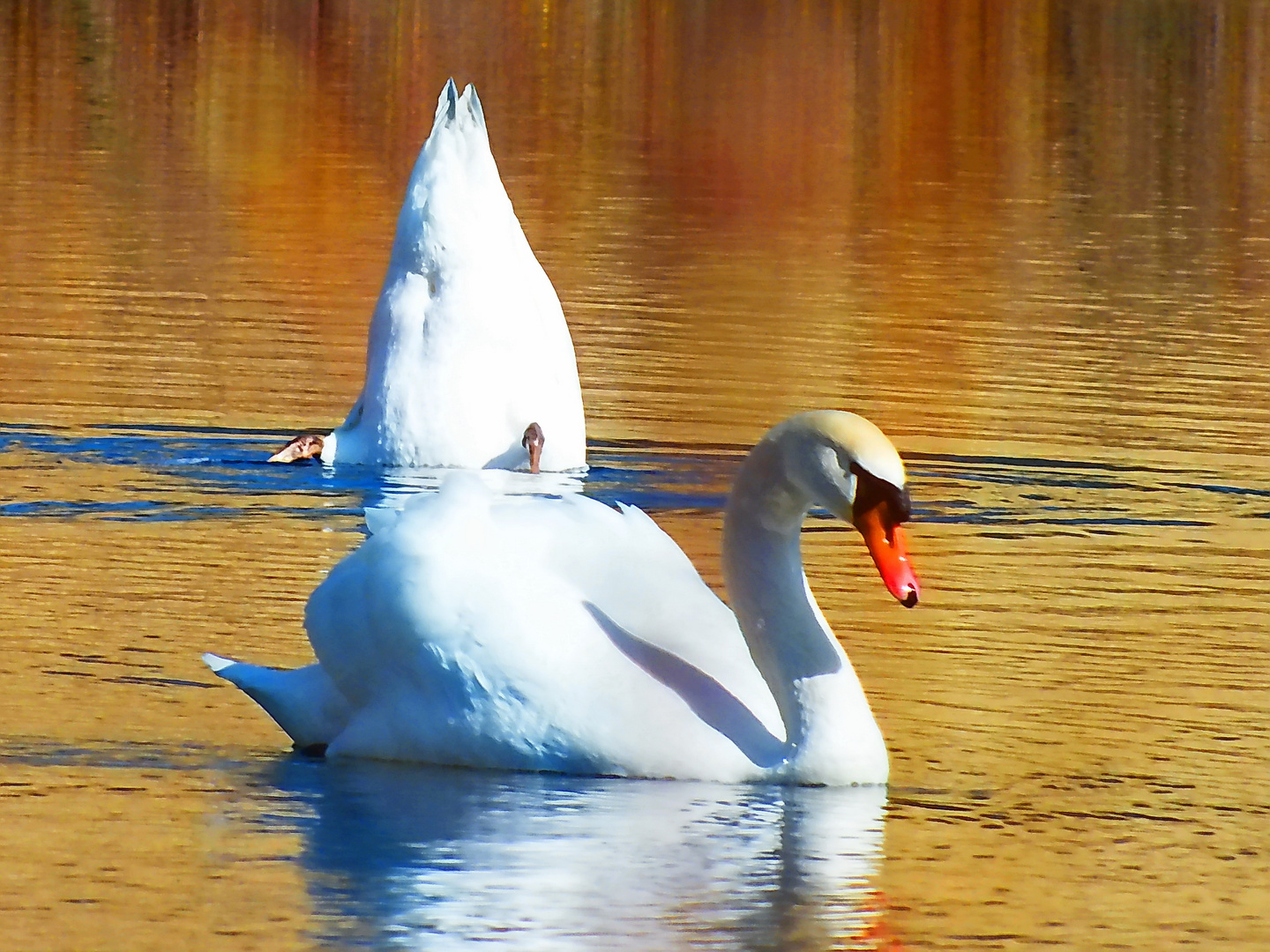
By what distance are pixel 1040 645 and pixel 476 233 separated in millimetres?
4548

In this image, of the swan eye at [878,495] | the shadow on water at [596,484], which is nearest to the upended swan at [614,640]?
the swan eye at [878,495]

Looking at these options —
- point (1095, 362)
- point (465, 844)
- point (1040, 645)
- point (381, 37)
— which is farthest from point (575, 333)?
point (381, 37)

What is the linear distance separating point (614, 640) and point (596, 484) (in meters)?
4.92

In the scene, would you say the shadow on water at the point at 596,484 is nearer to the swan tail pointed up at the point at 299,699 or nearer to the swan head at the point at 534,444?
the swan head at the point at 534,444

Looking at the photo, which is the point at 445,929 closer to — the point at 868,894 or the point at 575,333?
the point at 868,894

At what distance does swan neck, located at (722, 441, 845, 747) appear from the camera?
7945 mm

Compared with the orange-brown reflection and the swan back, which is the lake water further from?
the swan back

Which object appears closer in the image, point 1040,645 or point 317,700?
point 317,700

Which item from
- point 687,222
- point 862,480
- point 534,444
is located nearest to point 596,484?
point 534,444

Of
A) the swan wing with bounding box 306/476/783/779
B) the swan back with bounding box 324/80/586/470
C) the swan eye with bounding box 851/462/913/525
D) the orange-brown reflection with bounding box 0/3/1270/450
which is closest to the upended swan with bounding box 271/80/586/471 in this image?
the swan back with bounding box 324/80/586/470

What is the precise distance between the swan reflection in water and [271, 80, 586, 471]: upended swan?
5.07 meters

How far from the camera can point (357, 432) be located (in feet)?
44.4

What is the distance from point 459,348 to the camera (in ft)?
44.0

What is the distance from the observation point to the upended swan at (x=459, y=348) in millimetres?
13320
